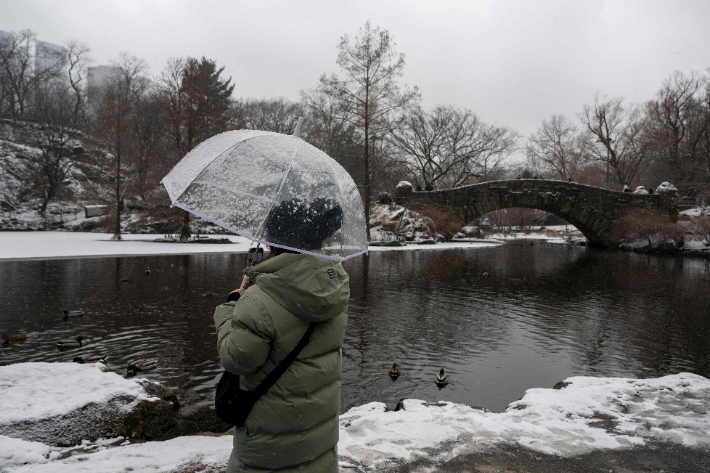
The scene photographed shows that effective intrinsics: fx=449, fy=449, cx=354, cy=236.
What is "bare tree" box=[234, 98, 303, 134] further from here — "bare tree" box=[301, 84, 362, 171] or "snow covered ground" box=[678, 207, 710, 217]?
"snow covered ground" box=[678, 207, 710, 217]

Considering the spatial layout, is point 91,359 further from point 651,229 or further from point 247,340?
point 651,229

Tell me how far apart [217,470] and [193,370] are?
3.26 metres

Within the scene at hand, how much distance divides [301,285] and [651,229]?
117 ft

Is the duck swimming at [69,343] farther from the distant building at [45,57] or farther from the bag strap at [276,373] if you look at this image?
the distant building at [45,57]

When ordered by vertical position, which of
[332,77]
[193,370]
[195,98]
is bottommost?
[193,370]

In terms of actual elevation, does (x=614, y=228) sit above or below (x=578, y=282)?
above

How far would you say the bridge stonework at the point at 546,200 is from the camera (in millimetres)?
34094

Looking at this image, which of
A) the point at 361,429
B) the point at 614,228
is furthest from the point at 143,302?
the point at 614,228

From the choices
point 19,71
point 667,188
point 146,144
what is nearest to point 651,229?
point 667,188

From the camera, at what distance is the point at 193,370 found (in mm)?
6195

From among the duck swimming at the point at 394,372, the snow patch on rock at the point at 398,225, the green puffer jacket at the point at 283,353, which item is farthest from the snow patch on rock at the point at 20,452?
the snow patch on rock at the point at 398,225

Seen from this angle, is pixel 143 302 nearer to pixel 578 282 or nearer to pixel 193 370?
pixel 193 370

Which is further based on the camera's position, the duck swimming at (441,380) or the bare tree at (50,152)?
the bare tree at (50,152)

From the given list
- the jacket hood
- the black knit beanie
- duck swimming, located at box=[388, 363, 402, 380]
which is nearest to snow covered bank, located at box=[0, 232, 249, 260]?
duck swimming, located at box=[388, 363, 402, 380]
